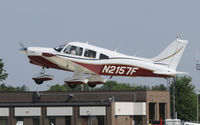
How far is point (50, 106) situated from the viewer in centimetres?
9531

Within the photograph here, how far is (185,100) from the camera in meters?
144

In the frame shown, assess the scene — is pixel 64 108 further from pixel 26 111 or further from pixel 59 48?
pixel 59 48

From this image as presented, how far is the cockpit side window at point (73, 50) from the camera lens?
45.9 m

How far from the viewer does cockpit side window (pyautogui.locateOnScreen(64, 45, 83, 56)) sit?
45906 millimetres

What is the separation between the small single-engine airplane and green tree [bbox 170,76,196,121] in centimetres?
9816

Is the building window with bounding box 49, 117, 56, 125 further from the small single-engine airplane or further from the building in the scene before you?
the small single-engine airplane

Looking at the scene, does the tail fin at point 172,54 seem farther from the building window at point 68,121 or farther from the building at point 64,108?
the building window at point 68,121

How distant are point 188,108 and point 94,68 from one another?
101548mm

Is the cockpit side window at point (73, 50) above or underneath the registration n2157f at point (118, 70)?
above

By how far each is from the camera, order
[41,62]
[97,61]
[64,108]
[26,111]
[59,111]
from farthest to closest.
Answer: [59,111]
[26,111]
[64,108]
[41,62]
[97,61]

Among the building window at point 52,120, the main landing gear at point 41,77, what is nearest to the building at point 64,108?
the building window at point 52,120

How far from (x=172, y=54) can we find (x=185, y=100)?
9938 cm

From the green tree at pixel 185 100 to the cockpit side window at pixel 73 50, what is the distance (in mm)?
98994

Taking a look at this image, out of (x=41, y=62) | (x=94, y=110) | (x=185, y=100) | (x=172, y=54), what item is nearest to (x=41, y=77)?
(x=41, y=62)
